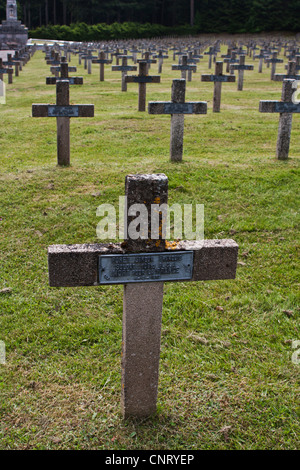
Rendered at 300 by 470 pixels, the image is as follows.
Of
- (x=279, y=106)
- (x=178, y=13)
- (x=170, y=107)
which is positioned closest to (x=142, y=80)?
(x=170, y=107)

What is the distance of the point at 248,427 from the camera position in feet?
11.1

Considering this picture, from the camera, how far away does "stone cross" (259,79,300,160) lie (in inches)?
358

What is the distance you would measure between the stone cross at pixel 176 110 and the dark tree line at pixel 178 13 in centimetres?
6145

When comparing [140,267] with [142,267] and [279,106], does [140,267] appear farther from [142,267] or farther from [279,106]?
[279,106]

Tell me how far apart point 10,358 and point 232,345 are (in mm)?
1838

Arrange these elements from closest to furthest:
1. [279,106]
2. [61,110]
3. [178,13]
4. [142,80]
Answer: [61,110]
[279,106]
[142,80]
[178,13]

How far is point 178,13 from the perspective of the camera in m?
80.6

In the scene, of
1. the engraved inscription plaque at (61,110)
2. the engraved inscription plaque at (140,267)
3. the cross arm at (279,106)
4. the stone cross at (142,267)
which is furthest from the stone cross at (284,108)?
the engraved inscription plaque at (140,267)

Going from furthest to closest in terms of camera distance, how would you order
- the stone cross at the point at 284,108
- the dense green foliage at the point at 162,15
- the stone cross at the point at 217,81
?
the dense green foliage at the point at 162,15
the stone cross at the point at 217,81
the stone cross at the point at 284,108

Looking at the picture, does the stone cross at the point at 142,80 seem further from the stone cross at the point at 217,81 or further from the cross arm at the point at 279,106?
the cross arm at the point at 279,106

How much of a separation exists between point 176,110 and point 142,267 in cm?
656

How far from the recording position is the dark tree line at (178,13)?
65750 millimetres
